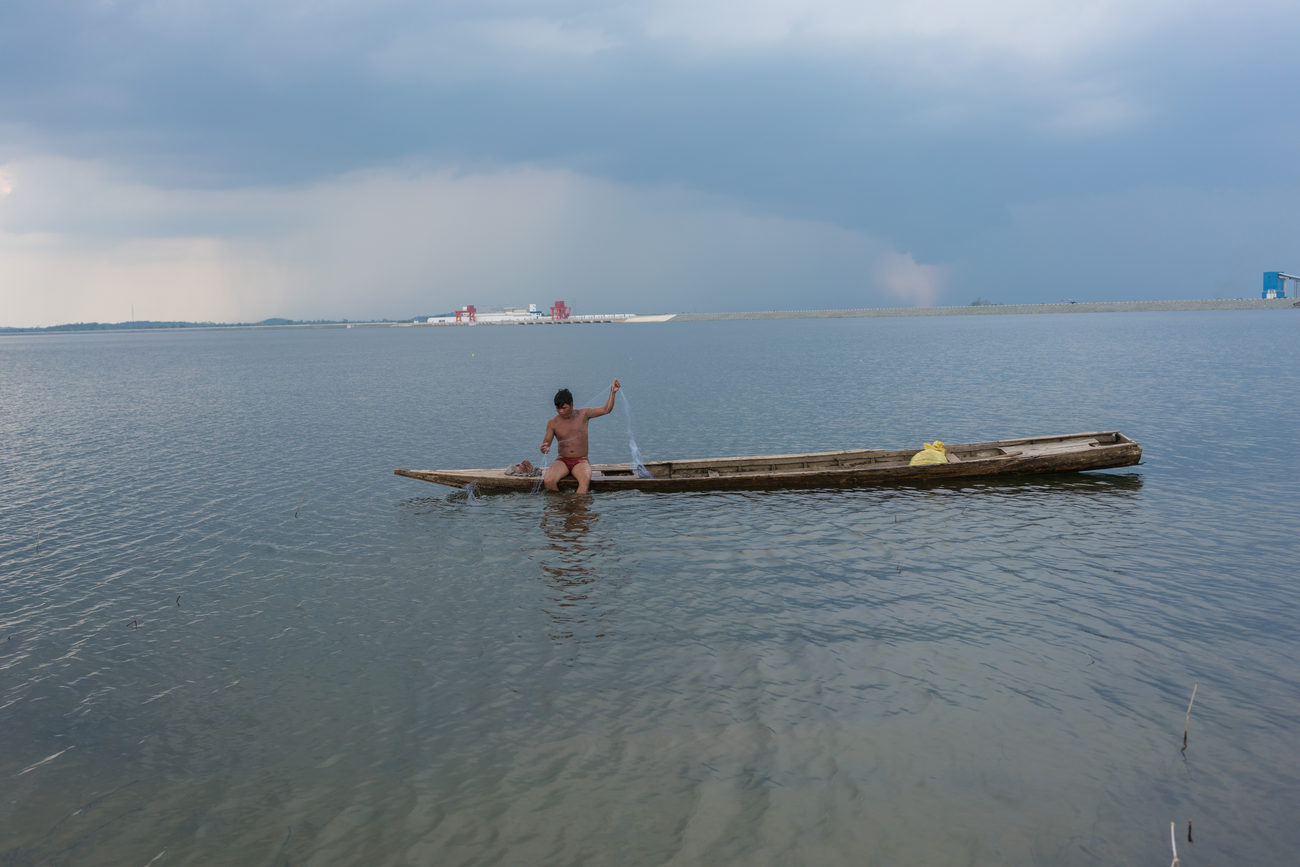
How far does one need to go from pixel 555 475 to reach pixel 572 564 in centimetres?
476

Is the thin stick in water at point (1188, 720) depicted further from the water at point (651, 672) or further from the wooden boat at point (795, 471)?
the wooden boat at point (795, 471)

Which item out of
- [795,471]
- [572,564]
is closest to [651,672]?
[572,564]

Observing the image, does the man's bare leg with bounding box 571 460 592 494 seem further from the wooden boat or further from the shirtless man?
the wooden boat

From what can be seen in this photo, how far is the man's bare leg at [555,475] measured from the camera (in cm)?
1738

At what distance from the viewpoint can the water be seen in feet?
20.4

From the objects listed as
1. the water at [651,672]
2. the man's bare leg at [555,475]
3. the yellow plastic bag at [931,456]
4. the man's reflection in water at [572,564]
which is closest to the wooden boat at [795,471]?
the man's bare leg at [555,475]

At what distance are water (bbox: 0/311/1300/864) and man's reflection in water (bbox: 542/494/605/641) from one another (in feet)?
0.26

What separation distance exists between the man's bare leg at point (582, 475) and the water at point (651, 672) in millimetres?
416

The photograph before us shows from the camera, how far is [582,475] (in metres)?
17.2

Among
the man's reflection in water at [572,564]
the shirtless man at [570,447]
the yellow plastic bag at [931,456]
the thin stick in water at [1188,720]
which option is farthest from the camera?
the yellow plastic bag at [931,456]

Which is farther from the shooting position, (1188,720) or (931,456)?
(931,456)

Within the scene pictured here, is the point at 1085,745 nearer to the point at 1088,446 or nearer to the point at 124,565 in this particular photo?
the point at 1088,446

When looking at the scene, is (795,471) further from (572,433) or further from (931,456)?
(572,433)

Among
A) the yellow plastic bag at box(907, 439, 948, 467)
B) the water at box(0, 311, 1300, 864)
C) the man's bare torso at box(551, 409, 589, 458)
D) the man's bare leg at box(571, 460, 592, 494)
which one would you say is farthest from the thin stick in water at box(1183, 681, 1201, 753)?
the man's bare torso at box(551, 409, 589, 458)
